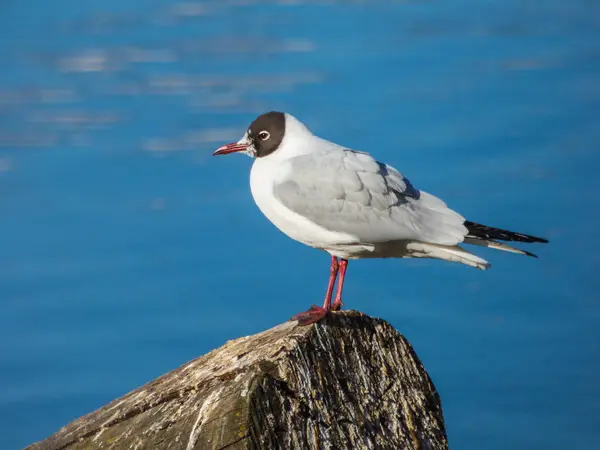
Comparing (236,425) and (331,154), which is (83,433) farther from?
(331,154)

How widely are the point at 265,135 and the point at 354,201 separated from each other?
702 mm

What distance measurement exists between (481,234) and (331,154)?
870 millimetres

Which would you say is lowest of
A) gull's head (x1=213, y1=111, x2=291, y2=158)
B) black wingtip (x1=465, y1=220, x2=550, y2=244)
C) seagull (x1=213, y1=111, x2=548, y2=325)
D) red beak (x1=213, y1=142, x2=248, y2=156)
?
black wingtip (x1=465, y1=220, x2=550, y2=244)

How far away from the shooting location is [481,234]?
475cm

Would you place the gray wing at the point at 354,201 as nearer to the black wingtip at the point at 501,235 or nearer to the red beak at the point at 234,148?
the black wingtip at the point at 501,235

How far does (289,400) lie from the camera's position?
3049 mm

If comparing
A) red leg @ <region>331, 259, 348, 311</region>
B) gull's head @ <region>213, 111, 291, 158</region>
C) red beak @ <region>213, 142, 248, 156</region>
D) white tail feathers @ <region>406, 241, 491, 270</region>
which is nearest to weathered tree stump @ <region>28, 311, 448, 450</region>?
red leg @ <region>331, 259, 348, 311</region>

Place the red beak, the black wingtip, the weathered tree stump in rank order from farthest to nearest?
→ the red beak < the black wingtip < the weathered tree stump

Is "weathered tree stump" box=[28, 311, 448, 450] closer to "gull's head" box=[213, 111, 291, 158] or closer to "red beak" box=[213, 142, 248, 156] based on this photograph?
"gull's head" box=[213, 111, 291, 158]

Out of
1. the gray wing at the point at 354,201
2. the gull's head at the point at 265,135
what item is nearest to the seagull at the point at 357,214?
the gray wing at the point at 354,201

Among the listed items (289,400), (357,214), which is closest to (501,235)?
(357,214)

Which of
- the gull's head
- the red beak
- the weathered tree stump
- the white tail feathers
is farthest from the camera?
the red beak

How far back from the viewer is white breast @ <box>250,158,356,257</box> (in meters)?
4.74

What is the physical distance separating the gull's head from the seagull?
218 mm
